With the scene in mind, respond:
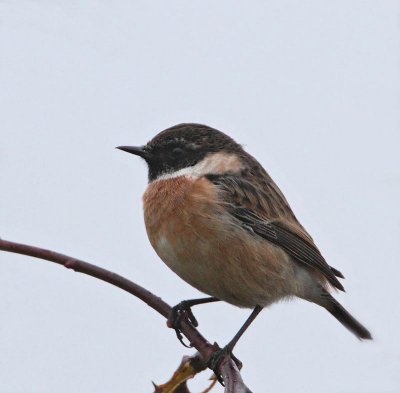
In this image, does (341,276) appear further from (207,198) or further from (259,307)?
(207,198)

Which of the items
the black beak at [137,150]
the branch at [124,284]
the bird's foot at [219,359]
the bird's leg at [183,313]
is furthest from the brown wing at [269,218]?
the branch at [124,284]

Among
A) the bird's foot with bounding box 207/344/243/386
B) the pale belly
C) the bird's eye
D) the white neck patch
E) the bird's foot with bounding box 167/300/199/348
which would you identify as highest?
the bird's eye

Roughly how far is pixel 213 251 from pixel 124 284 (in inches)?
91.7

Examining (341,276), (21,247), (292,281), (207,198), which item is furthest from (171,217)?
(21,247)

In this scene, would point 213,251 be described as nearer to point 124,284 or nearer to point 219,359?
point 219,359

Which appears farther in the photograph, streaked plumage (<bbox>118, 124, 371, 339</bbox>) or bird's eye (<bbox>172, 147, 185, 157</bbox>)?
bird's eye (<bbox>172, 147, 185, 157</bbox>)

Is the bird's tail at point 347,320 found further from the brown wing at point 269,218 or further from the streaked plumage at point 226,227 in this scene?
the brown wing at point 269,218

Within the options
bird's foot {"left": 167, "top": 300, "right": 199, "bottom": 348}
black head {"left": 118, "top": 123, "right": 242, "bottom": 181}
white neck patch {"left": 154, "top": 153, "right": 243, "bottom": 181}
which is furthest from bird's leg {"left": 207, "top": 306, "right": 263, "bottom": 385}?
black head {"left": 118, "top": 123, "right": 242, "bottom": 181}

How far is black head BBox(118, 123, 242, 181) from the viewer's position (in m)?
6.07

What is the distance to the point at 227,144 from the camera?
635 centimetres

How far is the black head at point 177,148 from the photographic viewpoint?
6066 mm

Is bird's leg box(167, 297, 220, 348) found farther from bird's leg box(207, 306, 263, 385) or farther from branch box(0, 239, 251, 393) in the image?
branch box(0, 239, 251, 393)

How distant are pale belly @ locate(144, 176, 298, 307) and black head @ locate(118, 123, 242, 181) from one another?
315 mm

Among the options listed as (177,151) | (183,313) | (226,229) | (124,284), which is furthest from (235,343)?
(124,284)
